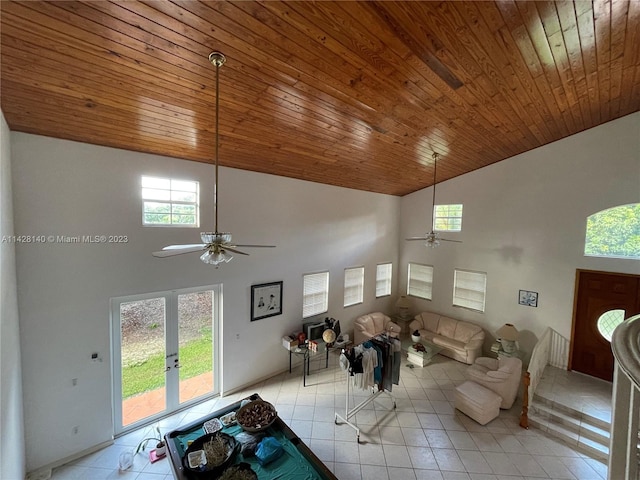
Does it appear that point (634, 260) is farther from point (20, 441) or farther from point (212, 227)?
point (20, 441)

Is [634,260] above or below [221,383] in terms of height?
above

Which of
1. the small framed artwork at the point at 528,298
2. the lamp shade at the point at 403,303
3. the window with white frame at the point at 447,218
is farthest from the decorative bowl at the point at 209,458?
the window with white frame at the point at 447,218

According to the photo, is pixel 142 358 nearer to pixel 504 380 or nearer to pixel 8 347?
pixel 8 347

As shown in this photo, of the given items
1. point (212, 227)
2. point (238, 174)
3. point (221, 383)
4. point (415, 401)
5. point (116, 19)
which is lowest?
point (415, 401)

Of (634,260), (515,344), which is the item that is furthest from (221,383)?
(634,260)

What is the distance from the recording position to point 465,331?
6.62m

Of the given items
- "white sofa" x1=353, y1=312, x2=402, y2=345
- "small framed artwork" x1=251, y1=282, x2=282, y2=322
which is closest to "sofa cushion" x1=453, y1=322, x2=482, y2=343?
"white sofa" x1=353, y1=312, x2=402, y2=345

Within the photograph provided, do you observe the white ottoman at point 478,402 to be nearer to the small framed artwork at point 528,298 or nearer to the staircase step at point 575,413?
the staircase step at point 575,413

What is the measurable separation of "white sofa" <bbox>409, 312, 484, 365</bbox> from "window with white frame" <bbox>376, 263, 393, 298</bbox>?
48.0 inches

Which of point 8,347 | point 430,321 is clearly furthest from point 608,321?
point 8,347

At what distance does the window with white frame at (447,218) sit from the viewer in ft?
23.3

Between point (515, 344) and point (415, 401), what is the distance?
2.89 meters

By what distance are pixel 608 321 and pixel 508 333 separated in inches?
67.1

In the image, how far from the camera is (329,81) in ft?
9.18
